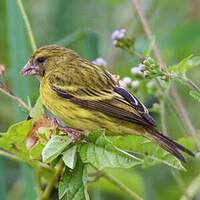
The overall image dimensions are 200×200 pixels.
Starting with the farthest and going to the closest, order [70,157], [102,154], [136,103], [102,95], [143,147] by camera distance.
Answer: [102,95] → [136,103] → [143,147] → [70,157] → [102,154]

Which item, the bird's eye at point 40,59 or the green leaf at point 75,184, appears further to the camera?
the bird's eye at point 40,59

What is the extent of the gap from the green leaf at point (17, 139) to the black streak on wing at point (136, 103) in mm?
556

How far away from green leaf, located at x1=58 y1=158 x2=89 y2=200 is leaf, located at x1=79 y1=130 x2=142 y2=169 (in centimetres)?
6

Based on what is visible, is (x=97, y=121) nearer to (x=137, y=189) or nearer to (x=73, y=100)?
(x=73, y=100)

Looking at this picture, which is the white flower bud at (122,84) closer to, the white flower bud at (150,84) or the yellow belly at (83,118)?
the white flower bud at (150,84)

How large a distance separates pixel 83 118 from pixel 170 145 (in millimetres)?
524

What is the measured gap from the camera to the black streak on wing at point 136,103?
11.7 feet

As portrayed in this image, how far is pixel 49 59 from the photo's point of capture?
428 cm

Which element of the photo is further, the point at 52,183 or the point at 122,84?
the point at 122,84

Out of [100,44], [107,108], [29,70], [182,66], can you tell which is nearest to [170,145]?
[182,66]

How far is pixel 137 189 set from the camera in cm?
489

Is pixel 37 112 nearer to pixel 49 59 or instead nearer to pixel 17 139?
pixel 17 139

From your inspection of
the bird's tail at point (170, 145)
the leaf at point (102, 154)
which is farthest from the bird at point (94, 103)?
the leaf at point (102, 154)

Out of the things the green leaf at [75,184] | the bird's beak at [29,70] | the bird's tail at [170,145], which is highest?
the bird's beak at [29,70]
